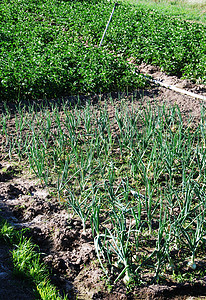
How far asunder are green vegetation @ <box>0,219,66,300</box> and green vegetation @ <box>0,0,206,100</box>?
299 centimetres

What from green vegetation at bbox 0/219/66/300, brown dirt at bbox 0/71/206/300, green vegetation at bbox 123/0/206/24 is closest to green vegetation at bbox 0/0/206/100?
brown dirt at bbox 0/71/206/300

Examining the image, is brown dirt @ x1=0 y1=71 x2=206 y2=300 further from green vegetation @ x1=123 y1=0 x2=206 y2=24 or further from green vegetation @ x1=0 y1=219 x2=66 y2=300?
green vegetation @ x1=123 y1=0 x2=206 y2=24

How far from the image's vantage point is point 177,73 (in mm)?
6824

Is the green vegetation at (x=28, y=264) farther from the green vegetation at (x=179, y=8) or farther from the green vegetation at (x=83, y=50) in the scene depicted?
the green vegetation at (x=179, y=8)

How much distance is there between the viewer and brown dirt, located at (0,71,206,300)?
2211 mm

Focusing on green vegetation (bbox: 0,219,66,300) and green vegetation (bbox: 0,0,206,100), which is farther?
green vegetation (bbox: 0,0,206,100)

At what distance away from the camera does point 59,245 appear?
2.58 metres

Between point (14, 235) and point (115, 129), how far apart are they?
Result: 2.24 metres

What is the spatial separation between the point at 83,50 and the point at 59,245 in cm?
493

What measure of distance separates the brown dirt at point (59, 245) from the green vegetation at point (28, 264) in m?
0.07

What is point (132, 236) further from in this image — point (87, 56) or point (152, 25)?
point (152, 25)

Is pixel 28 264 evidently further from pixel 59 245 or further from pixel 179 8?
pixel 179 8

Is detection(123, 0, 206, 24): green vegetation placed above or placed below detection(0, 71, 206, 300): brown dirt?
above

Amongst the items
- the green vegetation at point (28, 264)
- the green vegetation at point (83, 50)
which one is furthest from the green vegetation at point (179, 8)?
the green vegetation at point (28, 264)
